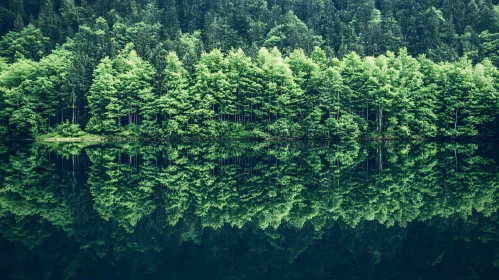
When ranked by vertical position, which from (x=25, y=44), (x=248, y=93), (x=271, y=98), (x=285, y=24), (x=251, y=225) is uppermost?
(x=285, y=24)

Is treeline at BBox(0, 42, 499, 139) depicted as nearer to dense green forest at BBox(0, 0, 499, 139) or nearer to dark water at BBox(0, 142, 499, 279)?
dense green forest at BBox(0, 0, 499, 139)

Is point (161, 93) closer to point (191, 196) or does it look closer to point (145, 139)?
point (145, 139)

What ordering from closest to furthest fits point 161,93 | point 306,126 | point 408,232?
point 408,232 → point 306,126 → point 161,93

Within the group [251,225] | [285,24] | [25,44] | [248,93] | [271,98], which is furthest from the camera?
[285,24]

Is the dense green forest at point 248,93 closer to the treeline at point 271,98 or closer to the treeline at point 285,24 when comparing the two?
the treeline at point 271,98

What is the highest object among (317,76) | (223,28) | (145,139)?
(223,28)

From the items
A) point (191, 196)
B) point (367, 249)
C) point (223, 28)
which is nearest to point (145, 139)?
point (223, 28)

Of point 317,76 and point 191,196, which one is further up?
point 317,76

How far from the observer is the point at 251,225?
14023mm

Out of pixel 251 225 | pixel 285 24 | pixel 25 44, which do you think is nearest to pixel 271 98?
pixel 285 24

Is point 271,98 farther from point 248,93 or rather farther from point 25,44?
point 25,44

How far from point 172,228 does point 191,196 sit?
491cm

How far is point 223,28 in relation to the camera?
91.1 m

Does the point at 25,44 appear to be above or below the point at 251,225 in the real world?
above
